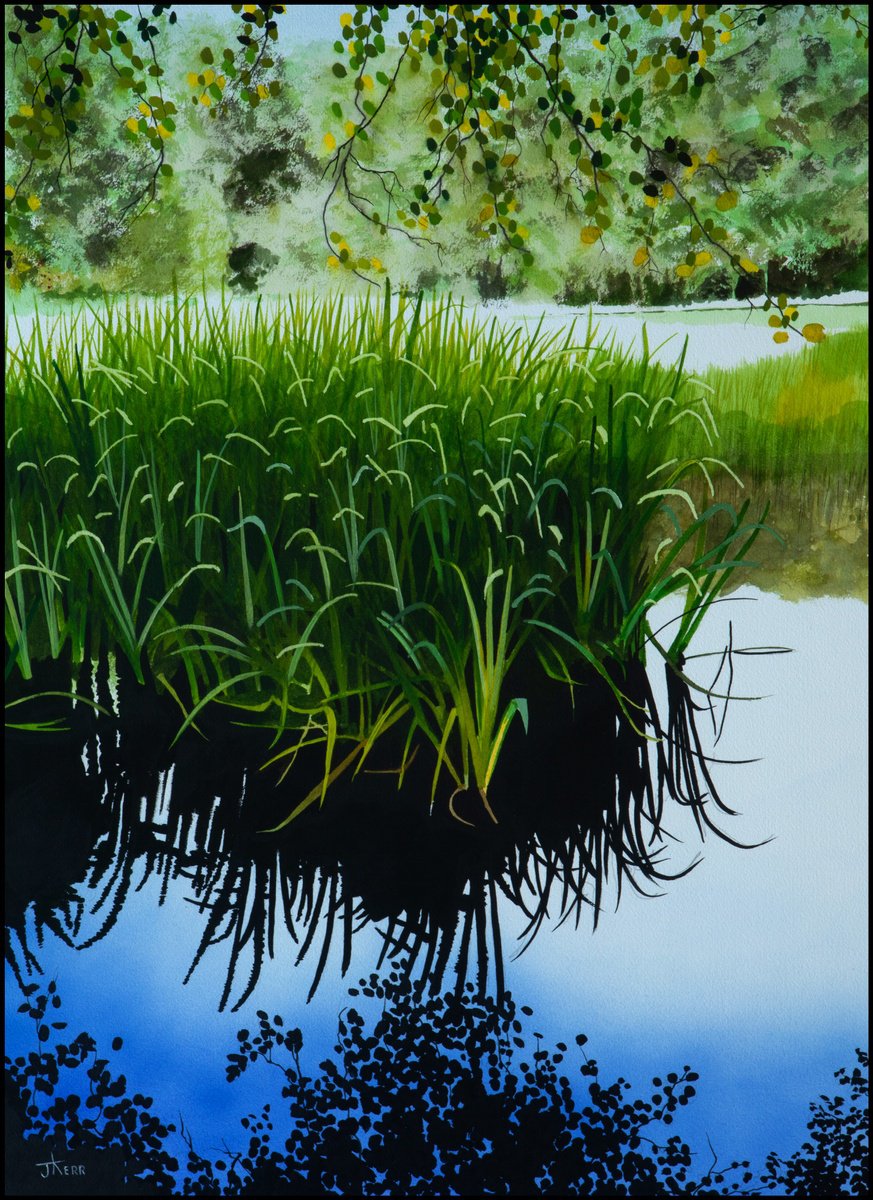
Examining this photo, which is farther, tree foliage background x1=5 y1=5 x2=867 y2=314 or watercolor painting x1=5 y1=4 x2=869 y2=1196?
tree foliage background x1=5 y1=5 x2=867 y2=314

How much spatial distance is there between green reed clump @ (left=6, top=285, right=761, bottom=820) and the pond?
0.15 meters

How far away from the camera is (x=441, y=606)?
158 centimetres

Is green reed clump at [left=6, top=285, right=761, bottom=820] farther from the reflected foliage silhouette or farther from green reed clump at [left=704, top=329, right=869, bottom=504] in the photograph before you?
the reflected foliage silhouette

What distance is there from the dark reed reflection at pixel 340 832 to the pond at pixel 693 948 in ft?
0.03

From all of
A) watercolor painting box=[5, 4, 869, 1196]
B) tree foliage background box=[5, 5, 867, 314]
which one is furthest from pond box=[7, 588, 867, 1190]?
tree foliage background box=[5, 5, 867, 314]

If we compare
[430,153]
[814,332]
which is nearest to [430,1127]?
[814,332]

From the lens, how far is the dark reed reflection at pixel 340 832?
4.91 feet

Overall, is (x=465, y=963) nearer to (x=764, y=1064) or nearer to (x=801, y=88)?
(x=764, y=1064)

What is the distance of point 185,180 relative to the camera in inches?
64.4
